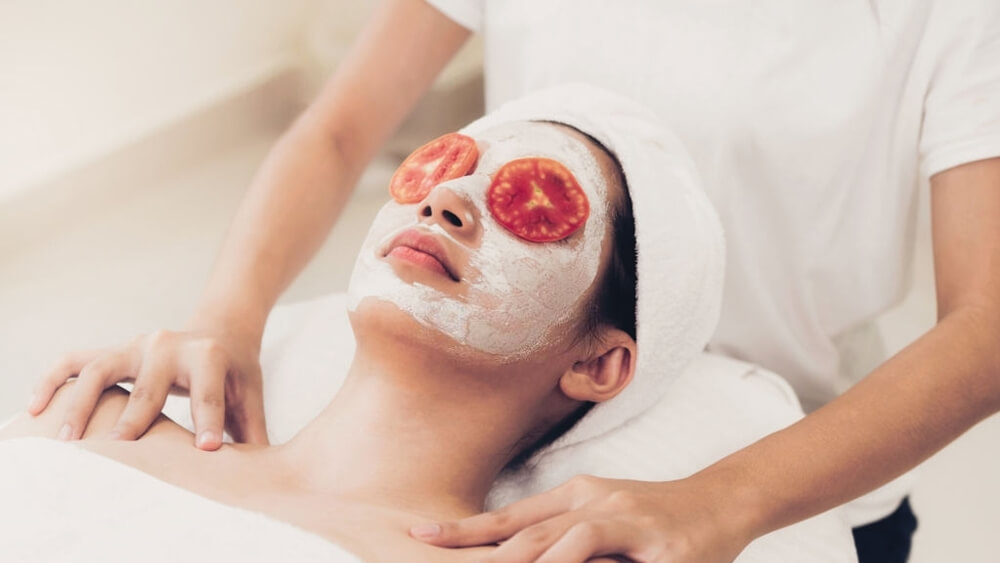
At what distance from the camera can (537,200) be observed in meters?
0.98

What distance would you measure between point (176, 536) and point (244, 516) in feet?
0.19

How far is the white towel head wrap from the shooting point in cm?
105

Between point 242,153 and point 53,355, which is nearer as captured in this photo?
point 53,355


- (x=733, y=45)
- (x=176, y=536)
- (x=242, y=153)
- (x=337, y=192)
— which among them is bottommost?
(x=176, y=536)

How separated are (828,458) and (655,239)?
0.98 ft

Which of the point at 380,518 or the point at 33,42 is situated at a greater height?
the point at 33,42

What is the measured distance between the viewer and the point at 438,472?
38.9 inches

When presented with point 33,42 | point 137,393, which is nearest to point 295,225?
point 137,393

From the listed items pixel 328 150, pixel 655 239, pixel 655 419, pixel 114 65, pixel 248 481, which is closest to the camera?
pixel 248 481

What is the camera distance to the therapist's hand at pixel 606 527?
80cm

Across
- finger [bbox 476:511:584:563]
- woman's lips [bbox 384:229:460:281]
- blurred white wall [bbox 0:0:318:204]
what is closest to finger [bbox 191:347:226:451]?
woman's lips [bbox 384:229:460:281]

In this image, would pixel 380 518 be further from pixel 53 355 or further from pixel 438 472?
pixel 53 355

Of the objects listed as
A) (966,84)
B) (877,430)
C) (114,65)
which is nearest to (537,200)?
(877,430)

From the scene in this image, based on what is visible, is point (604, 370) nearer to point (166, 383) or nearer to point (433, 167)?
point (433, 167)
